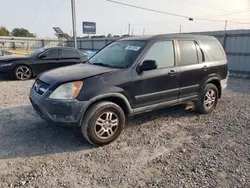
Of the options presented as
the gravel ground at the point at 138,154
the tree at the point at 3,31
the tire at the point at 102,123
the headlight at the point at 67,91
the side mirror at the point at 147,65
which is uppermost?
the tree at the point at 3,31

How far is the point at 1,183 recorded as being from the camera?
2.62m

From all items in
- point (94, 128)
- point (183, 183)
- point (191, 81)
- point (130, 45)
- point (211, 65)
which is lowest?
point (183, 183)

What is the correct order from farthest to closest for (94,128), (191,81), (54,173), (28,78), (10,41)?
(10,41)
(28,78)
(191,81)
(94,128)
(54,173)

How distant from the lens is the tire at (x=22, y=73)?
29.2 feet

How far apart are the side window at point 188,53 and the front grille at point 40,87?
2.62 meters

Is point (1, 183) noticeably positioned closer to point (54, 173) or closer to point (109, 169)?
point (54, 173)

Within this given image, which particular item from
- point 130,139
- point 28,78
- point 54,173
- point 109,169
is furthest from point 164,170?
point 28,78

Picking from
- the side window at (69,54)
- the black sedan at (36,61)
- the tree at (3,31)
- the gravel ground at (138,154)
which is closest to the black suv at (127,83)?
the gravel ground at (138,154)

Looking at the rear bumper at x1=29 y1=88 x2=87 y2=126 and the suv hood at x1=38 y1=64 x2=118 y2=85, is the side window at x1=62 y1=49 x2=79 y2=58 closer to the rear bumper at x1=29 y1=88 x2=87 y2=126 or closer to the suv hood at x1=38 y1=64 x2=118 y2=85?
the suv hood at x1=38 y1=64 x2=118 y2=85

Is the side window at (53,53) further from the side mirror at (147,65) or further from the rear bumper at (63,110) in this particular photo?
the side mirror at (147,65)

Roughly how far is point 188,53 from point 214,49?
0.97m

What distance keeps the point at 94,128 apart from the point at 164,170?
Result: 124 cm

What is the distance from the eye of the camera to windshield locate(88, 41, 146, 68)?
3934 millimetres

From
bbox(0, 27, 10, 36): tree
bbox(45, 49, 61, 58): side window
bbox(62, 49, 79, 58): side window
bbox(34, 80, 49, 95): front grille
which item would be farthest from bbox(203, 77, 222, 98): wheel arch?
bbox(0, 27, 10, 36): tree
